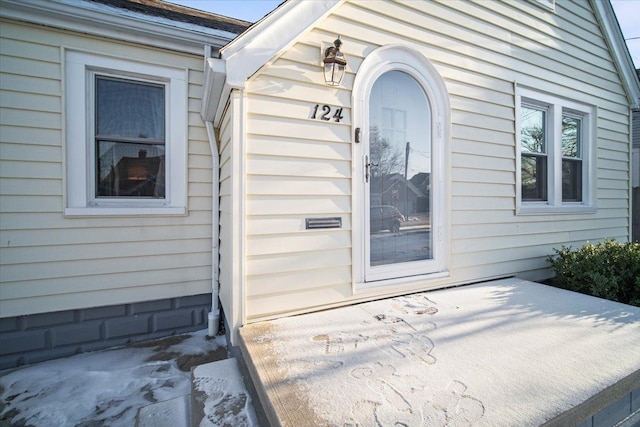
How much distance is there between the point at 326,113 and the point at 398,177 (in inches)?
39.2

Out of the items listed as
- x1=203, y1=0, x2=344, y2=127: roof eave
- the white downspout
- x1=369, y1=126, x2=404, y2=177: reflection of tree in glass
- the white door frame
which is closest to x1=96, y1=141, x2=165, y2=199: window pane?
the white downspout

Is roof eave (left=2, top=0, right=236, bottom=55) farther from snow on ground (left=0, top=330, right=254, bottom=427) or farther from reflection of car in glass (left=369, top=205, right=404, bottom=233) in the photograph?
snow on ground (left=0, top=330, right=254, bottom=427)

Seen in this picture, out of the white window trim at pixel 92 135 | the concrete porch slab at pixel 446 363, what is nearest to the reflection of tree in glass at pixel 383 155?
the concrete porch slab at pixel 446 363

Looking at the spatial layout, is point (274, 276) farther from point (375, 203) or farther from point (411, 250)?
point (411, 250)

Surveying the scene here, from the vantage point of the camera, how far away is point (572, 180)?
4988 mm

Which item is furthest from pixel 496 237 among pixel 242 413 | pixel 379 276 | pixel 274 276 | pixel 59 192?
pixel 59 192

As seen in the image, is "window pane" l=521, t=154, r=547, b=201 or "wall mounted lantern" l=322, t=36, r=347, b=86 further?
"window pane" l=521, t=154, r=547, b=201

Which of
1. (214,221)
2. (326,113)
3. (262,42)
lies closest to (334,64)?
(326,113)

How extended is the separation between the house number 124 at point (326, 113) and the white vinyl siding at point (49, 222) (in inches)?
74.8

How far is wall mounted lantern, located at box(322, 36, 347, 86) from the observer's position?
2631mm

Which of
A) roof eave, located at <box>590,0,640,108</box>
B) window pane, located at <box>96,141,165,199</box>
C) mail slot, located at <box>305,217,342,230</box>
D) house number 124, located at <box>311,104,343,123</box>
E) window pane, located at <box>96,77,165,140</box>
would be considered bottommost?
mail slot, located at <box>305,217,342,230</box>

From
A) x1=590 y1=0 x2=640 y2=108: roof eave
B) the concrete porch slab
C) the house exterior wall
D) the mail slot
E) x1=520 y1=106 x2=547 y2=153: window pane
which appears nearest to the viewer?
the concrete porch slab

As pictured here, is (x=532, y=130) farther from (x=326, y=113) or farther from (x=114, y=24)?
(x=114, y=24)

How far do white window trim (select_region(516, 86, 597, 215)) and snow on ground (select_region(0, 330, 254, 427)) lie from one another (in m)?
4.40
